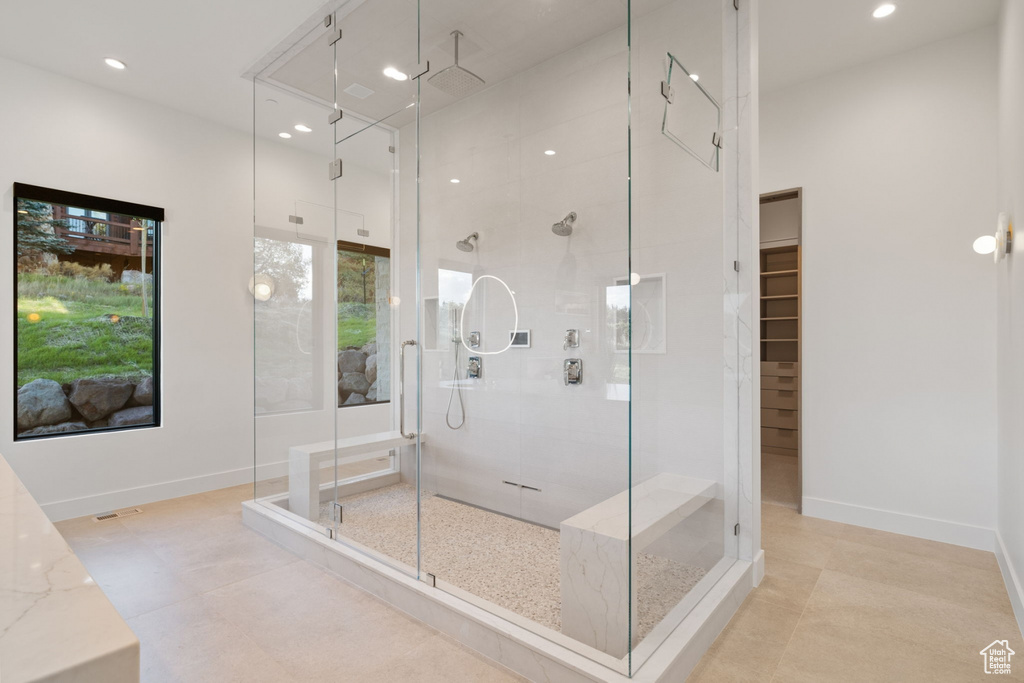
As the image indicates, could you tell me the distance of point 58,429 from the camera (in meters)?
3.61

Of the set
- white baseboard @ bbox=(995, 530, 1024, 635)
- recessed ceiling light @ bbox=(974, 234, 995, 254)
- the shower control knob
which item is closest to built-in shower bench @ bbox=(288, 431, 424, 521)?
the shower control knob

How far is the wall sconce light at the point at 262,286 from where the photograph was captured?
335 centimetres

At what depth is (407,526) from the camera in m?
2.37

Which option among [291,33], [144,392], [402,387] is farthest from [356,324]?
[144,392]

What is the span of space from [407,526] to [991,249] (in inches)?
137

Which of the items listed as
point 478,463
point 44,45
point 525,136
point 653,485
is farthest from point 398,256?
point 44,45

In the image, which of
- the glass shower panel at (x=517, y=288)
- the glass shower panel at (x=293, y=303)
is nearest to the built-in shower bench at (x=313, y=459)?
the glass shower panel at (x=293, y=303)

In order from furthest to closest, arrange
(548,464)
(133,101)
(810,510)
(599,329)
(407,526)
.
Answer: (133,101), (810,510), (407,526), (548,464), (599,329)

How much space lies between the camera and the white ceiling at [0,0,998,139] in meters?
2.16

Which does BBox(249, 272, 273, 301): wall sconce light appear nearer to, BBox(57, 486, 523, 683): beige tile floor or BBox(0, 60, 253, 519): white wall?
BBox(0, 60, 253, 519): white wall

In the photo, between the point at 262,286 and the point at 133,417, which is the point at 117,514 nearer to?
the point at 133,417

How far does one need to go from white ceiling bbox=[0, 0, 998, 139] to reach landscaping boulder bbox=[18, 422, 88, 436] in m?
2.43

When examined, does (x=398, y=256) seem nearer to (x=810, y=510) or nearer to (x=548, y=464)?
(x=548, y=464)

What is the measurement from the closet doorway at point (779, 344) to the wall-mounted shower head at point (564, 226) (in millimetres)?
3426
